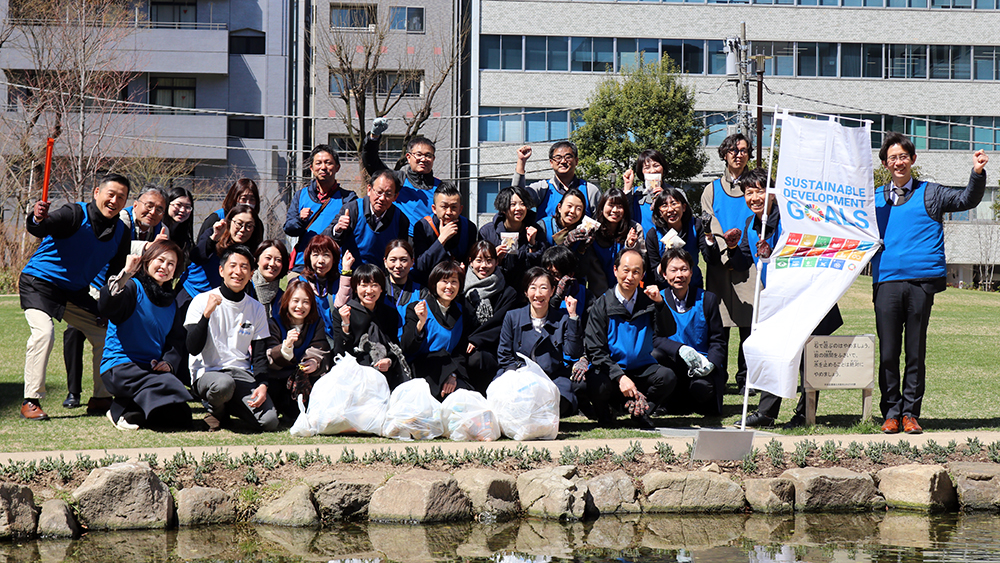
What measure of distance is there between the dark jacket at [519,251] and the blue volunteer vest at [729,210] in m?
1.63

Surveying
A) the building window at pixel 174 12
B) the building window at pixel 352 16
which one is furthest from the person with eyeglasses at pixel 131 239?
the building window at pixel 174 12

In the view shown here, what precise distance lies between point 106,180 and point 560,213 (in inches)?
150

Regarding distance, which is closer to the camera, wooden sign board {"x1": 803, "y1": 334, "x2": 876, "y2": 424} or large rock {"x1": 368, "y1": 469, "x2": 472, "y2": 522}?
large rock {"x1": 368, "y1": 469, "x2": 472, "y2": 522}

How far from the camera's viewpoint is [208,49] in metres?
35.1

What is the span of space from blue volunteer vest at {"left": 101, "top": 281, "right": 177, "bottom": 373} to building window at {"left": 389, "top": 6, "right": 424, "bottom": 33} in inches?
1113

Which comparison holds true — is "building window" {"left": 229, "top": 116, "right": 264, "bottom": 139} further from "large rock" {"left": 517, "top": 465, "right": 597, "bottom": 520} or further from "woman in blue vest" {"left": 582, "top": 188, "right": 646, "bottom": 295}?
"large rock" {"left": 517, "top": 465, "right": 597, "bottom": 520}

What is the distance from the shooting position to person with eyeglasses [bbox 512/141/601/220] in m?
8.58

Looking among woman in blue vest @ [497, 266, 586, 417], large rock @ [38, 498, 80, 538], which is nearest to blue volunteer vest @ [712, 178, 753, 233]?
woman in blue vest @ [497, 266, 586, 417]

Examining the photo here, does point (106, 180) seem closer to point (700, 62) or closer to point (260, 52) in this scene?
point (260, 52)

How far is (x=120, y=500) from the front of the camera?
5.43 metres

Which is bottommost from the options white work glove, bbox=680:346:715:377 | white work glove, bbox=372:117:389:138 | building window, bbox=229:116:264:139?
white work glove, bbox=680:346:715:377

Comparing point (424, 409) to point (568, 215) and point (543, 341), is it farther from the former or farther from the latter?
point (568, 215)

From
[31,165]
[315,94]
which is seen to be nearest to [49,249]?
[31,165]

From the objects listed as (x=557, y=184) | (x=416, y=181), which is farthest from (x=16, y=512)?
(x=557, y=184)
